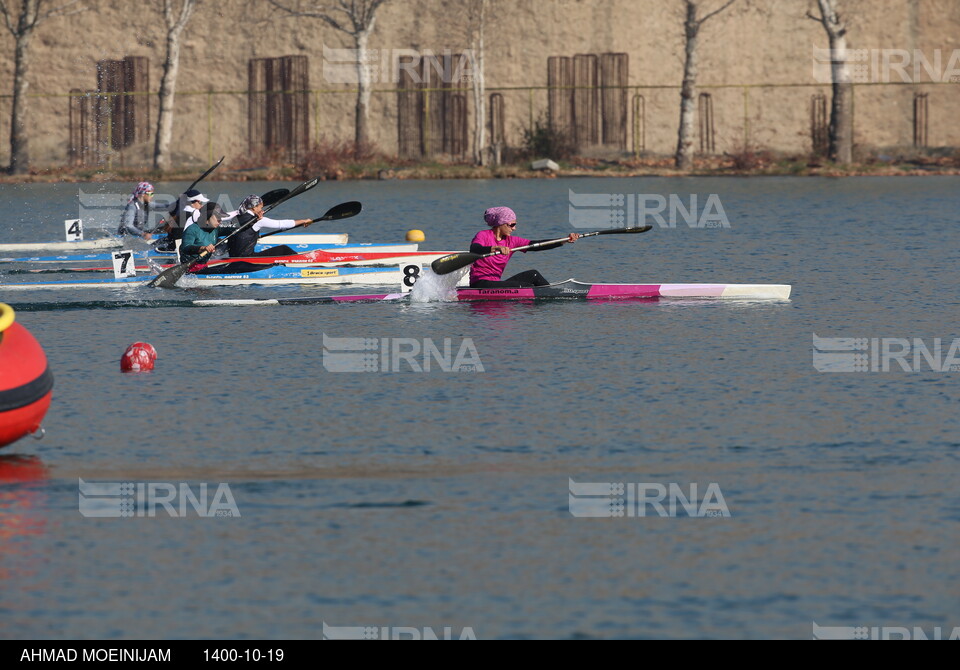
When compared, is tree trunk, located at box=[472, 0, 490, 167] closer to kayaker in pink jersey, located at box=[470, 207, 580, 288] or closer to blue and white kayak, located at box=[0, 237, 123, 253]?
blue and white kayak, located at box=[0, 237, 123, 253]

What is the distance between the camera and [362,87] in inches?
2137

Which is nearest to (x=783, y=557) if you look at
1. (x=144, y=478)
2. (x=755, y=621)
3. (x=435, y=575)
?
(x=755, y=621)

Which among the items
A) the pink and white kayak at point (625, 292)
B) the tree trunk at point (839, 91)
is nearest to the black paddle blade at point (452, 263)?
the pink and white kayak at point (625, 292)

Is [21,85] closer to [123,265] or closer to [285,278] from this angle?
[123,265]

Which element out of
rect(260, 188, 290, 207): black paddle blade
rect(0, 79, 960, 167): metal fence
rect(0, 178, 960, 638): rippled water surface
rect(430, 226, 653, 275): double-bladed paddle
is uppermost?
rect(0, 79, 960, 167): metal fence

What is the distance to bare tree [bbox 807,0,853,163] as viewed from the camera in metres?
50.2

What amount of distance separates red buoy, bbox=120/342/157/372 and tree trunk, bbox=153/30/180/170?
38.2 meters

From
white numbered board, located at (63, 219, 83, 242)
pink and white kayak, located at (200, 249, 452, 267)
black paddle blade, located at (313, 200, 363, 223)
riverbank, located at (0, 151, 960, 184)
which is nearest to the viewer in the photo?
pink and white kayak, located at (200, 249, 452, 267)

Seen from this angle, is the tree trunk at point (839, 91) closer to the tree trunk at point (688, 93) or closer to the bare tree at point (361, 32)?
the tree trunk at point (688, 93)

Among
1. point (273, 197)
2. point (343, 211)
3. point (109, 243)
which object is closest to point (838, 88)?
point (109, 243)

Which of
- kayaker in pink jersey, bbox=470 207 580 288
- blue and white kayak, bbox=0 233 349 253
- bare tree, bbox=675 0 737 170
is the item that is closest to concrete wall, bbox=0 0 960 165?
bare tree, bbox=675 0 737 170

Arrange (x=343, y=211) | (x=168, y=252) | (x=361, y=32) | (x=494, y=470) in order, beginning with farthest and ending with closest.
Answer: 1. (x=361, y=32)
2. (x=168, y=252)
3. (x=343, y=211)
4. (x=494, y=470)

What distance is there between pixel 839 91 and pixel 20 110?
87.5ft

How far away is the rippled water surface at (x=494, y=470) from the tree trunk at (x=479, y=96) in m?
33.1
